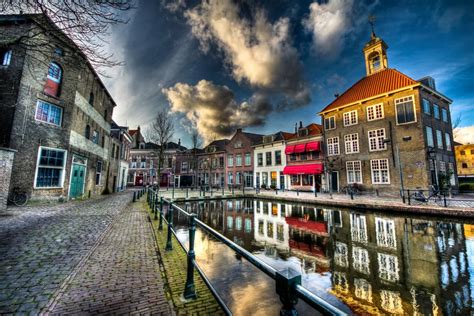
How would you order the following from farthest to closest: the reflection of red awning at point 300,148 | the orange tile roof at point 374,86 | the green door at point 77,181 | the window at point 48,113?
the reflection of red awning at point 300,148
the orange tile roof at point 374,86
the green door at point 77,181
the window at point 48,113

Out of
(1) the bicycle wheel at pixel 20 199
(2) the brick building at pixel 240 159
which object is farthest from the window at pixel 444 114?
(1) the bicycle wheel at pixel 20 199

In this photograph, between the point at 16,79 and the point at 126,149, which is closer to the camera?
the point at 16,79

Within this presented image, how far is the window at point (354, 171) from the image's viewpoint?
21.9 metres

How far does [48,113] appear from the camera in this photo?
12891mm

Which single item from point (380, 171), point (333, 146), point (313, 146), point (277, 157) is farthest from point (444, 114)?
point (277, 157)

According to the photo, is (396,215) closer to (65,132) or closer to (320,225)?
(320,225)

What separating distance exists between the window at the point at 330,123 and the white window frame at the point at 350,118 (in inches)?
46.0

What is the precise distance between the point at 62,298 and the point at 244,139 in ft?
112

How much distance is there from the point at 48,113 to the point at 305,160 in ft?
82.8

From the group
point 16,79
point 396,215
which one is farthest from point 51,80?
point 396,215

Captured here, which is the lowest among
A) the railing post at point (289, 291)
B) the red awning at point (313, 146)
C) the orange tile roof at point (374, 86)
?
the railing post at point (289, 291)

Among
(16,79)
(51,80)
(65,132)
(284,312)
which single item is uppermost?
(51,80)

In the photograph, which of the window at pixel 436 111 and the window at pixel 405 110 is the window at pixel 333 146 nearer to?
the window at pixel 405 110

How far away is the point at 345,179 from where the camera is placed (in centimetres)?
2281
